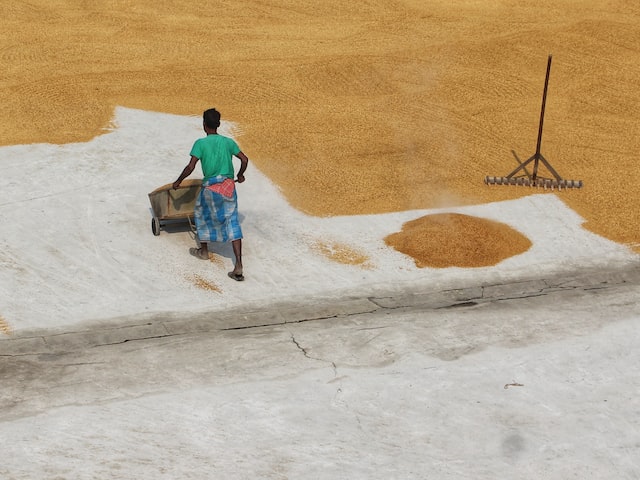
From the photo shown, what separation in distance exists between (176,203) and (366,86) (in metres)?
6.60

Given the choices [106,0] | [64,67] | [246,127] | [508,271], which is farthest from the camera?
[106,0]

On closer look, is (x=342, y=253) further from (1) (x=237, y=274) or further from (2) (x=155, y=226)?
(2) (x=155, y=226)

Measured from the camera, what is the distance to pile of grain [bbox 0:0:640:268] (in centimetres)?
1467

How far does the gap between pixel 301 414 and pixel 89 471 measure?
199 centimetres

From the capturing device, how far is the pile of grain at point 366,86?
14.7m

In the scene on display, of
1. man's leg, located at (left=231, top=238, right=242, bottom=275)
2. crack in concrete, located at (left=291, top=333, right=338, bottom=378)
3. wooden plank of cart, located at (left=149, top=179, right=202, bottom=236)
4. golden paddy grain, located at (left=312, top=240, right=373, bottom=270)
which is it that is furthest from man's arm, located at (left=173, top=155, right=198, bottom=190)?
crack in concrete, located at (left=291, top=333, right=338, bottom=378)

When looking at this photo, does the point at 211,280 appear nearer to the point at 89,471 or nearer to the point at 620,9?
the point at 89,471

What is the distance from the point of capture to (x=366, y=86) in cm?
1798

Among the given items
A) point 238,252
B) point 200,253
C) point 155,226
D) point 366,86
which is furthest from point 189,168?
point 366,86

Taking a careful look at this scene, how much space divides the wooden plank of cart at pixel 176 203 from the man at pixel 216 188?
54cm

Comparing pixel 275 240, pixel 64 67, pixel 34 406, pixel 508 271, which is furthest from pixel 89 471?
pixel 64 67

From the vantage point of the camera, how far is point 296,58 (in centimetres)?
1933

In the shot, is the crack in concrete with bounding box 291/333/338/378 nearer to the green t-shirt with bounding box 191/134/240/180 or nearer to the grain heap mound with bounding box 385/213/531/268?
the green t-shirt with bounding box 191/134/240/180

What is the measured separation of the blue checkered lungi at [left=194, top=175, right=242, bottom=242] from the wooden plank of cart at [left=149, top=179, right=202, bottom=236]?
22.0 inches
